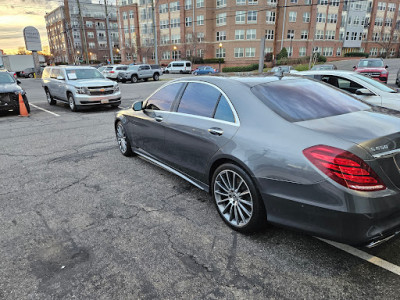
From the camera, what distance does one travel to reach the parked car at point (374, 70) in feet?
52.0

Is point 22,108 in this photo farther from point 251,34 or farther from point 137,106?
point 251,34

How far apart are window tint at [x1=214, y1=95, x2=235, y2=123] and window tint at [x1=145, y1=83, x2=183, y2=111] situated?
101 cm

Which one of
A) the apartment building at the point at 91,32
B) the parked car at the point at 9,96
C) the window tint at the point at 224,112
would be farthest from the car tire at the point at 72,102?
the apartment building at the point at 91,32

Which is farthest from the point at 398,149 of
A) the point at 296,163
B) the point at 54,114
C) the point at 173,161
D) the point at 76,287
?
the point at 54,114

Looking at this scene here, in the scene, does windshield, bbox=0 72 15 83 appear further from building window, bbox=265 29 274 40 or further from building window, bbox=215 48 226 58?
building window, bbox=265 29 274 40

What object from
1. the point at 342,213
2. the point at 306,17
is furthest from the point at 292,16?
the point at 342,213

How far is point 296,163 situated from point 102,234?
215 cm

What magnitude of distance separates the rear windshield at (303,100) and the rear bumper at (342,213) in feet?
2.40

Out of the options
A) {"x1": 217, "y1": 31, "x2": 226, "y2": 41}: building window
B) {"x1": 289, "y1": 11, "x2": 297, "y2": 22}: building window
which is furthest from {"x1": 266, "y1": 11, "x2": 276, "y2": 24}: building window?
{"x1": 217, "y1": 31, "x2": 226, "y2": 41}: building window

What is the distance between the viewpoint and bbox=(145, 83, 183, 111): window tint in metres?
4.10

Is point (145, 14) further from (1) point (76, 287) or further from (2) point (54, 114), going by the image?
(1) point (76, 287)

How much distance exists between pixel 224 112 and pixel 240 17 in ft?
178

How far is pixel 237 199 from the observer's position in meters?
3.02

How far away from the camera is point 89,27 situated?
9125 centimetres
